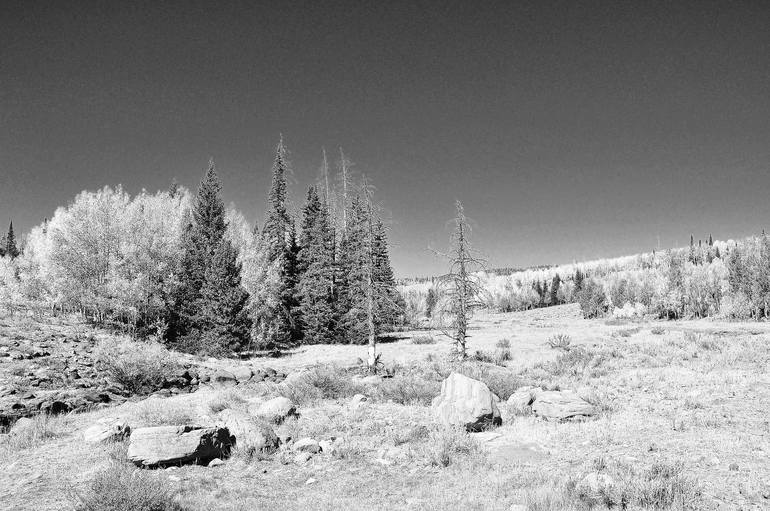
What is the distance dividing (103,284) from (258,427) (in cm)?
2842

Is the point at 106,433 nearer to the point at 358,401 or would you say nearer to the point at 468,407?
the point at 358,401

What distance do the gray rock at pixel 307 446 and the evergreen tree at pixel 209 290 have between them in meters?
21.3

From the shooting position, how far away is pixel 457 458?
31.4 feet

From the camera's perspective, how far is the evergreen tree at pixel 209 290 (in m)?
30.1

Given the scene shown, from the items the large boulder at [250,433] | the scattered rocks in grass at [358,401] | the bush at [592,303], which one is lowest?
the scattered rocks in grass at [358,401]

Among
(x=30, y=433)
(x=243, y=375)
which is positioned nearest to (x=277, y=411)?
(x=30, y=433)

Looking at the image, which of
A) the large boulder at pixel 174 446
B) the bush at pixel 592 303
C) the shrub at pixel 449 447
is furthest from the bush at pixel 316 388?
the bush at pixel 592 303

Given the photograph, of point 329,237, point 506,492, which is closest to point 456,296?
point 506,492

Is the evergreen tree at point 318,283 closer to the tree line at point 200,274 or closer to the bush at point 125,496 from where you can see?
the tree line at point 200,274

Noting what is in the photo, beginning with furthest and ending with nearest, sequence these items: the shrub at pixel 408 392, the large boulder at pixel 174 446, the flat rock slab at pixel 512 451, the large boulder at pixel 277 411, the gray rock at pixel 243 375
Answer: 1. the gray rock at pixel 243 375
2. the shrub at pixel 408 392
3. the large boulder at pixel 277 411
4. the flat rock slab at pixel 512 451
5. the large boulder at pixel 174 446

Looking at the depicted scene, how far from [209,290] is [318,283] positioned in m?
12.3

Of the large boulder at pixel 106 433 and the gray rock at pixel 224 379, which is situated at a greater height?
the large boulder at pixel 106 433

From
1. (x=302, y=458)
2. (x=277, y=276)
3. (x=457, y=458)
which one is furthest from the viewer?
(x=277, y=276)

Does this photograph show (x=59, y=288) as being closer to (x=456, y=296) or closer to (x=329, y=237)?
(x=329, y=237)
